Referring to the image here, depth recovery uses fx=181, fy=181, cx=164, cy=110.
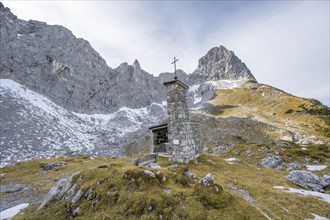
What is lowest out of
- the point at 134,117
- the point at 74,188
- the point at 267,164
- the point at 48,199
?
the point at 267,164

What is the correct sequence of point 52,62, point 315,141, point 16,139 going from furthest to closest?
point 52,62 → point 16,139 → point 315,141

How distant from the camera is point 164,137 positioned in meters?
30.1

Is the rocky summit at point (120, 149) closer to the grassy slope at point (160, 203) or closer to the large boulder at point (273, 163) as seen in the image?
the grassy slope at point (160, 203)

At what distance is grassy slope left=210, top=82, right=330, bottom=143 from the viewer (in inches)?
2802

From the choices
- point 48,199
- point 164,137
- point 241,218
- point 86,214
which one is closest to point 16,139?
point 164,137

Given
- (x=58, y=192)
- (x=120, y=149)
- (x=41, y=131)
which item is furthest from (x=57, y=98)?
(x=58, y=192)

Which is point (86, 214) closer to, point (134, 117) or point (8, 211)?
point (8, 211)

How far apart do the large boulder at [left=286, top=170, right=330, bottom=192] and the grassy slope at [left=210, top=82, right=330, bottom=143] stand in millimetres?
53113

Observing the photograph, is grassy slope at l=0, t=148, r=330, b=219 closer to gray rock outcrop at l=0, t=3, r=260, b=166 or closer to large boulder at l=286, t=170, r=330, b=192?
large boulder at l=286, t=170, r=330, b=192

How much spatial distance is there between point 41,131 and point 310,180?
10028cm

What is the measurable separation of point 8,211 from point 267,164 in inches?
1350

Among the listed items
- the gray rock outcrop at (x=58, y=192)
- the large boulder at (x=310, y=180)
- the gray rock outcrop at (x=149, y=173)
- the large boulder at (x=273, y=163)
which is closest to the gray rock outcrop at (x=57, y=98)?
the gray rock outcrop at (x=58, y=192)

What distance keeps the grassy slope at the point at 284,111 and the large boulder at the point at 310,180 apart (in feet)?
174

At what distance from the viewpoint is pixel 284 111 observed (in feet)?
314
